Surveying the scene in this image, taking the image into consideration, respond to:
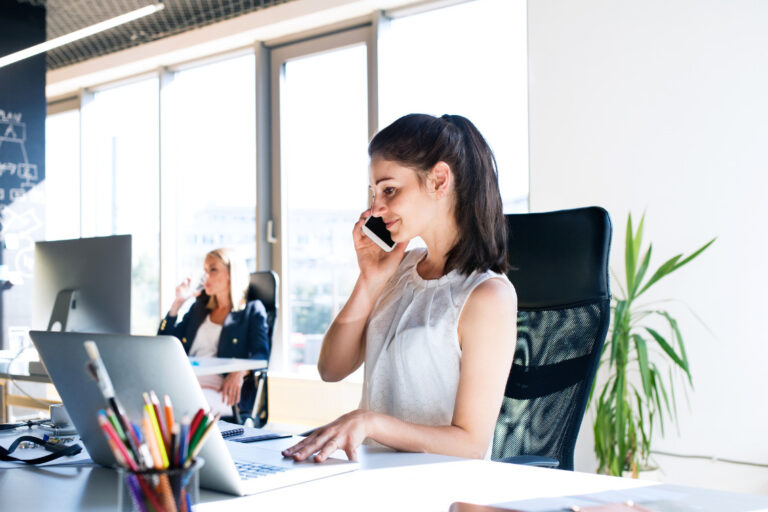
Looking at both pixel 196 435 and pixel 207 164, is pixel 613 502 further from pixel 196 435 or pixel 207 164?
pixel 207 164

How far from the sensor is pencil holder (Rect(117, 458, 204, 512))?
26.2 inches

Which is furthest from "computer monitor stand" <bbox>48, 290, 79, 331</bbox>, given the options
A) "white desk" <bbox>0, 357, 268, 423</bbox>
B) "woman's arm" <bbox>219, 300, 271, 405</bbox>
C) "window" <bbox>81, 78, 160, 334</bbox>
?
"window" <bbox>81, 78, 160, 334</bbox>

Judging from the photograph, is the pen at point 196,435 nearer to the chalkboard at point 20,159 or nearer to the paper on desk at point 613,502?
the paper on desk at point 613,502

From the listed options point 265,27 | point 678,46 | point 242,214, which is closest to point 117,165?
point 242,214

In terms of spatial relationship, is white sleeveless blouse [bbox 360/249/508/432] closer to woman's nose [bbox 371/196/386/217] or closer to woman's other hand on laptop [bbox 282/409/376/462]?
woman's nose [bbox 371/196/386/217]

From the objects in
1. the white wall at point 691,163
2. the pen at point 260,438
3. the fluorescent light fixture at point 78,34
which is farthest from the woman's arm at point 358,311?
the fluorescent light fixture at point 78,34

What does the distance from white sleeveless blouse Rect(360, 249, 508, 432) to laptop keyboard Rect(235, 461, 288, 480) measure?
54 cm

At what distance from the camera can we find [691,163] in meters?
3.24

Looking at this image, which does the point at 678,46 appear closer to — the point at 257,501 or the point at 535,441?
the point at 535,441

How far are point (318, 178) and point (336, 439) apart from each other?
391cm

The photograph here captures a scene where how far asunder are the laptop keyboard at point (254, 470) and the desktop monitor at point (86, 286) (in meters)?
1.44

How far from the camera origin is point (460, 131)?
1.69 m

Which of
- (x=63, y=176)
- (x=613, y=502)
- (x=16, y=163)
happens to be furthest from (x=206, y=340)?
(x=63, y=176)

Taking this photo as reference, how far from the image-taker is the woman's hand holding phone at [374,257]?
1.87m
